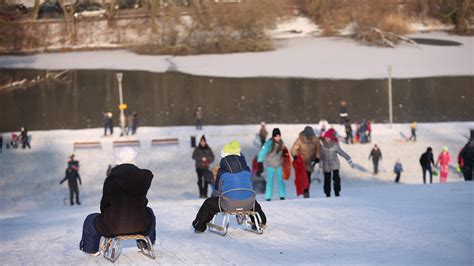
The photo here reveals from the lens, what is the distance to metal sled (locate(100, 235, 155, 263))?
8.26 meters

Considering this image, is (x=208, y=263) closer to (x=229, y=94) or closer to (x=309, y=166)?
(x=309, y=166)

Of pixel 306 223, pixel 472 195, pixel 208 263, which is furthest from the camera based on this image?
pixel 472 195

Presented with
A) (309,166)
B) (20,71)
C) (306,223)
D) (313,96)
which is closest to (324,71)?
(313,96)

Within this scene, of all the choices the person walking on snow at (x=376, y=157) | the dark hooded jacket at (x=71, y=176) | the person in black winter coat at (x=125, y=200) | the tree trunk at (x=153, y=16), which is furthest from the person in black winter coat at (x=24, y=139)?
the tree trunk at (x=153, y=16)

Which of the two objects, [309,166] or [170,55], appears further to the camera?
[170,55]

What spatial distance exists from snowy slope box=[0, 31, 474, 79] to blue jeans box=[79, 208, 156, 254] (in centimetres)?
4249

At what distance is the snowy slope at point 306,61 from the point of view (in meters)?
51.8

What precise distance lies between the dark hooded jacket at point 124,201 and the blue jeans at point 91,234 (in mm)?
189

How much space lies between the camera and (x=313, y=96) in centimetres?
4569

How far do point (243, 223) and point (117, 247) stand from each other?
204 centimetres

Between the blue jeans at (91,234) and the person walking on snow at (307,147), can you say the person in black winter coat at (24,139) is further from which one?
the blue jeans at (91,234)

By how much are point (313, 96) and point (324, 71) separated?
21.9 ft

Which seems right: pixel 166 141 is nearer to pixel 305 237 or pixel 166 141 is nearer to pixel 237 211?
pixel 305 237

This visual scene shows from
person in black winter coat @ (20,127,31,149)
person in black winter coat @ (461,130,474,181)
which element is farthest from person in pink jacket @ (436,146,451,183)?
person in black winter coat @ (20,127,31,149)
